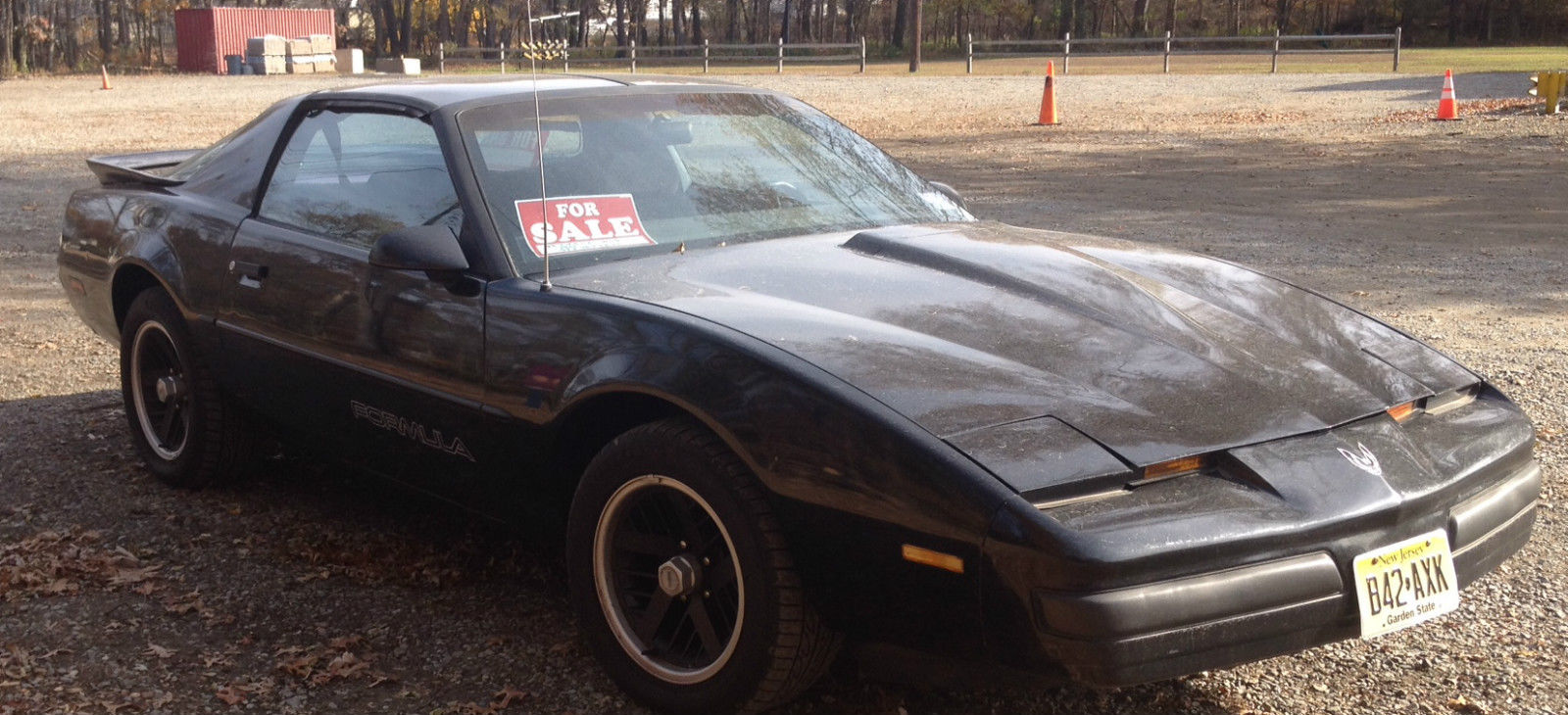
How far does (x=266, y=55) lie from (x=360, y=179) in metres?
45.5

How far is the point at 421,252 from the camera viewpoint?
3.21 meters

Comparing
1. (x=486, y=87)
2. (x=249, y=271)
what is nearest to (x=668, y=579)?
(x=486, y=87)

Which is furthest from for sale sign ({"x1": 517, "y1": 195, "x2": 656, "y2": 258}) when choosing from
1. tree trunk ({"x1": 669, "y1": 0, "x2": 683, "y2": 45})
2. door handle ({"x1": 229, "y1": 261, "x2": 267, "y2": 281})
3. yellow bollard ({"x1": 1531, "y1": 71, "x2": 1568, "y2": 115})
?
tree trunk ({"x1": 669, "y1": 0, "x2": 683, "y2": 45})

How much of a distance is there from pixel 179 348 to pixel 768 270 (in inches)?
84.3

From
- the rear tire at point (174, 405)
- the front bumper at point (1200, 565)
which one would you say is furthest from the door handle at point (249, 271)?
the front bumper at point (1200, 565)

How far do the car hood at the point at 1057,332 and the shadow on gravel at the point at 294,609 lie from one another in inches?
26.7

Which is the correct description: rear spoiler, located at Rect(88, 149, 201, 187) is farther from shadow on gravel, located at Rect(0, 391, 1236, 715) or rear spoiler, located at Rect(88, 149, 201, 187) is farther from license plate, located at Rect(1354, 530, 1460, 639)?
license plate, located at Rect(1354, 530, 1460, 639)

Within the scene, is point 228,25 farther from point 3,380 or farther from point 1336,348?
point 1336,348

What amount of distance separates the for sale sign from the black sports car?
1cm

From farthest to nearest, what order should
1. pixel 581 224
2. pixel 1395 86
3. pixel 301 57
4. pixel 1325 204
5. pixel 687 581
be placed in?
pixel 301 57, pixel 1395 86, pixel 1325 204, pixel 581 224, pixel 687 581

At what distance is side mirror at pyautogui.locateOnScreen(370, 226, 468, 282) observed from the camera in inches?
126

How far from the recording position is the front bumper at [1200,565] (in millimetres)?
2242

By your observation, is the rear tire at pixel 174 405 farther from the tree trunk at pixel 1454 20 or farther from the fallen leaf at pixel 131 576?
→ the tree trunk at pixel 1454 20

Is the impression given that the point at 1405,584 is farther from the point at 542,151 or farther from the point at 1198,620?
the point at 542,151
